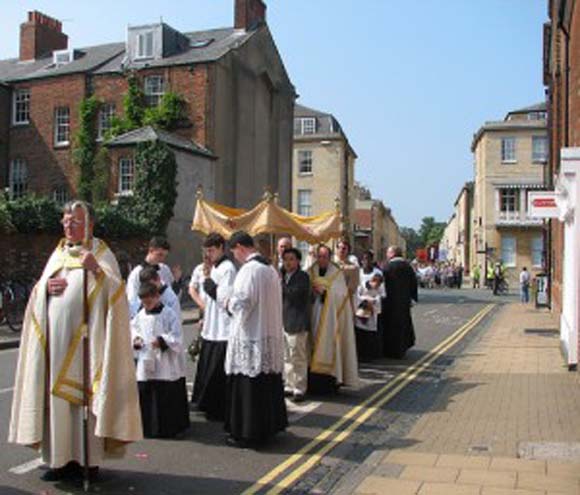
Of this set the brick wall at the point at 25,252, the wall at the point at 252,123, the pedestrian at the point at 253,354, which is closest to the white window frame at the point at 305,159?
the wall at the point at 252,123

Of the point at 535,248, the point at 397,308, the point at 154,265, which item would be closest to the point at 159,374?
the point at 154,265

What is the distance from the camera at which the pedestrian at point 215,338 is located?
27.1 feet

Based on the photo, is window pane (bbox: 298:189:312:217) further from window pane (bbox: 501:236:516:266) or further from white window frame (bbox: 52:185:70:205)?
white window frame (bbox: 52:185:70:205)

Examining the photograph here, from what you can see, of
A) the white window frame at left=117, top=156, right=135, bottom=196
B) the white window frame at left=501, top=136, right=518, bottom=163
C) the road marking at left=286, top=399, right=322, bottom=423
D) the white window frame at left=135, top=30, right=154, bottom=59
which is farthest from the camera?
the white window frame at left=501, top=136, right=518, bottom=163

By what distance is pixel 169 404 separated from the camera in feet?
25.2

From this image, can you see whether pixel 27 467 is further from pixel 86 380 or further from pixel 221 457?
pixel 221 457

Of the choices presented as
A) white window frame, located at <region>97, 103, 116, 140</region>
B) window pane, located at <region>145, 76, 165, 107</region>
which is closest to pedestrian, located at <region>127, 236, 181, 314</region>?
window pane, located at <region>145, 76, 165, 107</region>

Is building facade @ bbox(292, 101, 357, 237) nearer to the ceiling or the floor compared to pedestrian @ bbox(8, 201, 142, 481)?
nearer to the ceiling

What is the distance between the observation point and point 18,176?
38.0m

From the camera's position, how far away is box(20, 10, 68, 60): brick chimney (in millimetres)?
40656

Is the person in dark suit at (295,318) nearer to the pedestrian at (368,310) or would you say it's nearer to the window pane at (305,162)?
the pedestrian at (368,310)

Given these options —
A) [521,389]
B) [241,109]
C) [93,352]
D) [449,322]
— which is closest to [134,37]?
[241,109]

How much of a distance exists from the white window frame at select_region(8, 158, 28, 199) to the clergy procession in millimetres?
29477

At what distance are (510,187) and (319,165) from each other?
15598mm
